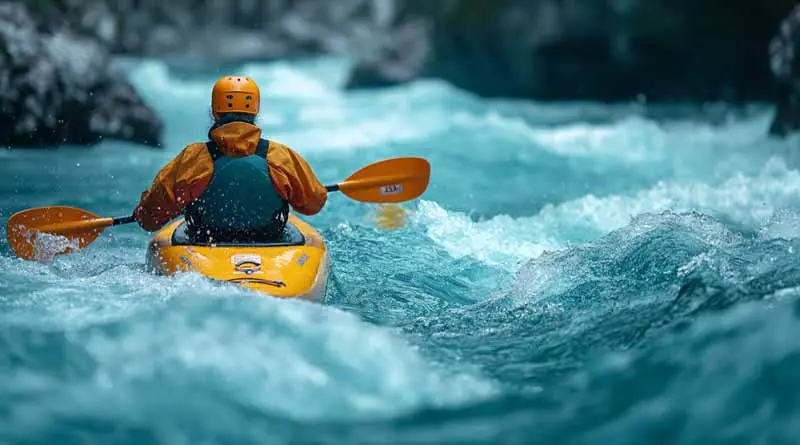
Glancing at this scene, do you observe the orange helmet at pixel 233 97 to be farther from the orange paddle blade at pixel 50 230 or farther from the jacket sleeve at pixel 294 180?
the orange paddle blade at pixel 50 230

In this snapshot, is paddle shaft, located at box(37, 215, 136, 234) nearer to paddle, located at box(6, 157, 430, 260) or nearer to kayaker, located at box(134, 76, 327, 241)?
paddle, located at box(6, 157, 430, 260)

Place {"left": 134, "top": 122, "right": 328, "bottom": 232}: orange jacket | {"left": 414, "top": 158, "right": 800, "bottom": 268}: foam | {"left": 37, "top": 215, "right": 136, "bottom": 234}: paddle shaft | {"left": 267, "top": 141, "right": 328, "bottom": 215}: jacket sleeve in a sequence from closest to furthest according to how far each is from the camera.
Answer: {"left": 134, "top": 122, "right": 328, "bottom": 232}: orange jacket → {"left": 267, "top": 141, "right": 328, "bottom": 215}: jacket sleeve → {"left": 37, "top": 215, "right": 136, "bottom": 234}: paddle shaft → {"left": 414, "top": 158, "right": 800, "bottom": 268}: foam

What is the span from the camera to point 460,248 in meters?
6.71

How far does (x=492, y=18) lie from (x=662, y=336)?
1797cm

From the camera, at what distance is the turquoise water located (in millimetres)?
3344

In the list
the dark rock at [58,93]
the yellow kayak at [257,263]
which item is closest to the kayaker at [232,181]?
the yellow kayak at [257,263]

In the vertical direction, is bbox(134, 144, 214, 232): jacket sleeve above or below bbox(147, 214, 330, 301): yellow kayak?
above

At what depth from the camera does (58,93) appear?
34.0ft

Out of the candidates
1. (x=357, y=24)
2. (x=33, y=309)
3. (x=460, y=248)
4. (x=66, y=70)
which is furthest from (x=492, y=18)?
(x=357, y=24)

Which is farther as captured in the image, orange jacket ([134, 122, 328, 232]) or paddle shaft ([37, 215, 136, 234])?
paddle shaft ([37, 215, 136, 234])

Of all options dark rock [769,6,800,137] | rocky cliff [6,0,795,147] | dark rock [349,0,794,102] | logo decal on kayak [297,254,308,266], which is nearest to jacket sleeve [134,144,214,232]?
logo decal on kayak [297,254,308,266]

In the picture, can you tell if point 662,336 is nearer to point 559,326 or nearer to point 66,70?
point 559,326

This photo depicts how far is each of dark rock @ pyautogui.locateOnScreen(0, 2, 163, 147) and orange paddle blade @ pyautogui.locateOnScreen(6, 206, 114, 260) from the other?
194 inches

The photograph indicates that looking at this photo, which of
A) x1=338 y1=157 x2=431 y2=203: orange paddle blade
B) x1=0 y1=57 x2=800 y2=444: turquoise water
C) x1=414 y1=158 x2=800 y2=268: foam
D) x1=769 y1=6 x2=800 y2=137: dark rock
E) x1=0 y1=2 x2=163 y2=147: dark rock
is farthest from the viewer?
Result: x1=769 y1=6 x2=800 y2=137: dark rock
